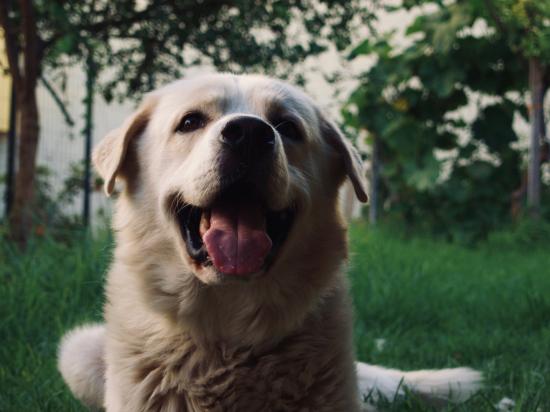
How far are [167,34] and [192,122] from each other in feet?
10.6

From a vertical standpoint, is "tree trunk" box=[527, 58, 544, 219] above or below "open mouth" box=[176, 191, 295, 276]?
below

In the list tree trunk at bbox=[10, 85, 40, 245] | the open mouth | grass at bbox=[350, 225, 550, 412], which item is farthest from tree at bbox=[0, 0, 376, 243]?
the open mouth

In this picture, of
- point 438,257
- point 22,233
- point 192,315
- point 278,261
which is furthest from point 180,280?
point 438,257

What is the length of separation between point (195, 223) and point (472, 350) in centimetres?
215

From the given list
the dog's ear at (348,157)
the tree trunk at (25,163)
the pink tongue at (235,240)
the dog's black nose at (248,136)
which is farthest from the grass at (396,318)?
the dog's black nose at (248,136)

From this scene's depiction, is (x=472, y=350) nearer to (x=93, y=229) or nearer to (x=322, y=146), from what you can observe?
(x=322, y=146)

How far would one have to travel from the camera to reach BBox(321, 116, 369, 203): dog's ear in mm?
2631

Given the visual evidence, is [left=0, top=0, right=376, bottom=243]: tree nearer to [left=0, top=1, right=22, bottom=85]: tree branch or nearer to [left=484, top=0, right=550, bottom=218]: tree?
[left=0, top=1, right=22, bottom=85]: tree branch

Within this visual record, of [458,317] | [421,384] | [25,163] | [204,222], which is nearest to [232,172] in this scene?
[204,222]

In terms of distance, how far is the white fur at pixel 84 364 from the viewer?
2900mm

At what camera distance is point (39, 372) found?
3197mm

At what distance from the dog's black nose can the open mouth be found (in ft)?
0.58

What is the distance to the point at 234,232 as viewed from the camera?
7.28 ft

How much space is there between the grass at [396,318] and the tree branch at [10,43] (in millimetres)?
1349
